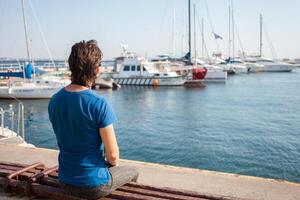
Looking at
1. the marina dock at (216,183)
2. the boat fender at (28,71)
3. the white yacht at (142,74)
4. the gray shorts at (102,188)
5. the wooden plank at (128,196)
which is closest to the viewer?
the gray shorts at (102,188)

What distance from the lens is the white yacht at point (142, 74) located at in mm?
43025

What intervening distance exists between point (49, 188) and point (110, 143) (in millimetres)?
1035

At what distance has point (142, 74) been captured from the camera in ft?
146

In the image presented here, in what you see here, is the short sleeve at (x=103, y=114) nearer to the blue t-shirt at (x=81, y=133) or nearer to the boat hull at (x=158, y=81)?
the blue t-shirt at (x=81, y=133)

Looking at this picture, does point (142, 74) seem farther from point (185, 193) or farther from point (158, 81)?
point (185, 193)

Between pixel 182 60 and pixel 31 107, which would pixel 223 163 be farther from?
pixel 182 60

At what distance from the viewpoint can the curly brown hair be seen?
2.74 m

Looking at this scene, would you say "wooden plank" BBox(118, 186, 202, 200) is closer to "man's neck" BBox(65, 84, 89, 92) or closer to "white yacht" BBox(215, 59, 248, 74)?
"man's neck" BBox(65, 84, 89, 92)

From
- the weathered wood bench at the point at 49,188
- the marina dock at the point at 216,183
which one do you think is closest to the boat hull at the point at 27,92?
the marina dock at the point at 216,183

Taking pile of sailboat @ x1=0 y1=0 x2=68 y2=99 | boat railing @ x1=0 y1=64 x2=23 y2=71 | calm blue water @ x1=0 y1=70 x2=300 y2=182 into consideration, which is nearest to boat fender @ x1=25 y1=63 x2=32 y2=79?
pile of sailboat @ x1=0 y1=0 x2=68 y2=99

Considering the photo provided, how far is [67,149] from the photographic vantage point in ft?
9.62

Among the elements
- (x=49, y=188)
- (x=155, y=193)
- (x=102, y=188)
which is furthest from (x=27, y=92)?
(x=102, y=188)

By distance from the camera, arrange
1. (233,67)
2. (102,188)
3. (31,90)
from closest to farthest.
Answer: (102,188)
(31,90)
(233,67)

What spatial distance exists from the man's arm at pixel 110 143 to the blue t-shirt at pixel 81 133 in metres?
0.05
